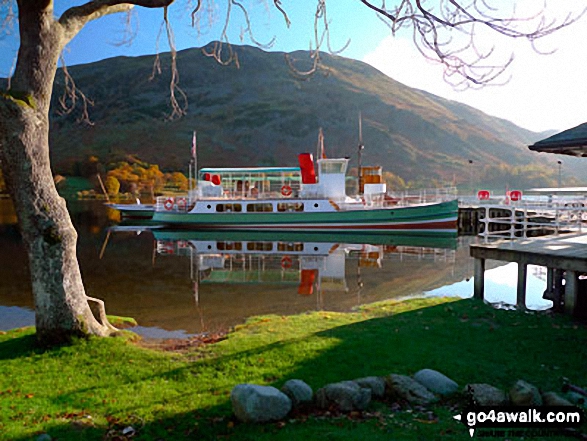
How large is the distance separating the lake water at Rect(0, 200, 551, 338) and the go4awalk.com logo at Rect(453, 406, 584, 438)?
6.23 metres

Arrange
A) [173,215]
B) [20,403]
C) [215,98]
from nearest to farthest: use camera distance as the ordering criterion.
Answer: [20,403] → [173,215] → [215,98]

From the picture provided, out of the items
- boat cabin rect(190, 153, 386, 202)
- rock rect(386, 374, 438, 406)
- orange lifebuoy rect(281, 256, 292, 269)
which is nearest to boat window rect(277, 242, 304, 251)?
orange lifebuoy rect(281, 256, 292, 269)

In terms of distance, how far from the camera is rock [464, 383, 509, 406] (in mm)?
4340

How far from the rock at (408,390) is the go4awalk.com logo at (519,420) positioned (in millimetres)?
408

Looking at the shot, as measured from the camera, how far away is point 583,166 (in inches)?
5832

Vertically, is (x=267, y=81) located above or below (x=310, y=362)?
above

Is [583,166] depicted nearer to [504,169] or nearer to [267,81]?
[504,169]

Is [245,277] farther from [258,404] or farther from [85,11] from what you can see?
[258,404]

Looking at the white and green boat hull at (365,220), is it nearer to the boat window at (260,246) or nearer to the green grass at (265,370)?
the boat window at (260,246)

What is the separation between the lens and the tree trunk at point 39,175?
598cm

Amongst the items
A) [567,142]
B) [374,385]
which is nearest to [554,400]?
[374,385]

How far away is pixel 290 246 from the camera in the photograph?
25531 mm

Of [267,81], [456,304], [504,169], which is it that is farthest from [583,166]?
[456,304]

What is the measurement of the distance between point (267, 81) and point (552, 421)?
674ft
